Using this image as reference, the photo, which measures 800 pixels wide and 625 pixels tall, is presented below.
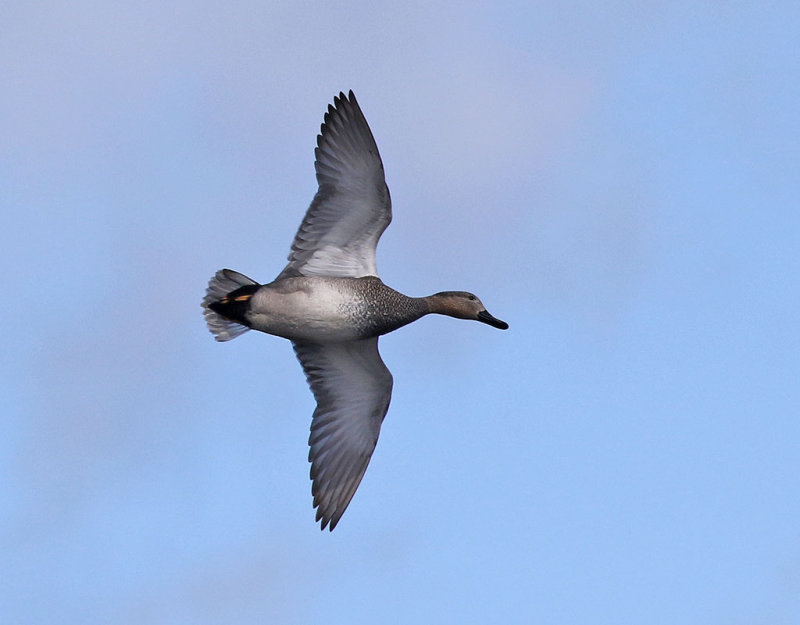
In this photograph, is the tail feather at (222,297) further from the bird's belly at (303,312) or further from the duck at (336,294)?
the bird's belly at (303,312)

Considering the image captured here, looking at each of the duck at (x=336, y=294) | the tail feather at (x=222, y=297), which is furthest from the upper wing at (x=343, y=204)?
the tail feather at (x=222, y=297)

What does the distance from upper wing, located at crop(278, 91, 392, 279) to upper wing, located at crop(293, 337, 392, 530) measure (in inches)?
39.7

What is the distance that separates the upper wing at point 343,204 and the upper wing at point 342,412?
1.01m

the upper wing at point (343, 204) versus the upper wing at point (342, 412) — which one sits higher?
the upper wing at point (343, 204)

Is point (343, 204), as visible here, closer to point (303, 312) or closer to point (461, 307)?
point (303, 312)

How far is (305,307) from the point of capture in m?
14.6

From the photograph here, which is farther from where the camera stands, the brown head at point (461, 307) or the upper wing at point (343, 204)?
the brown head at point (461, 307)

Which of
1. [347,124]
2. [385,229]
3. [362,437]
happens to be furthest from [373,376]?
[347,124]

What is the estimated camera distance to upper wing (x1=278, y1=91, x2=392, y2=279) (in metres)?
14.7

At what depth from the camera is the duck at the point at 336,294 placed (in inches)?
576

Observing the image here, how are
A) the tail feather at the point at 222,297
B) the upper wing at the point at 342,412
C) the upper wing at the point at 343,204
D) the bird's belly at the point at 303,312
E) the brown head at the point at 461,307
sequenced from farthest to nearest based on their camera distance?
the tail feather at the point at 222,297 → the brown head at the point at 461,307 → the upper wing at the point at 342,412 → the upper wing at the point at 343,204 → the bird's belly at the point at 303,312

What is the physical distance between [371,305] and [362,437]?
170cm

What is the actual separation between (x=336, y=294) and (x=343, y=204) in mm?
905

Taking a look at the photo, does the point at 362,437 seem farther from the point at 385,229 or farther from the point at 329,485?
the point at 385,229
